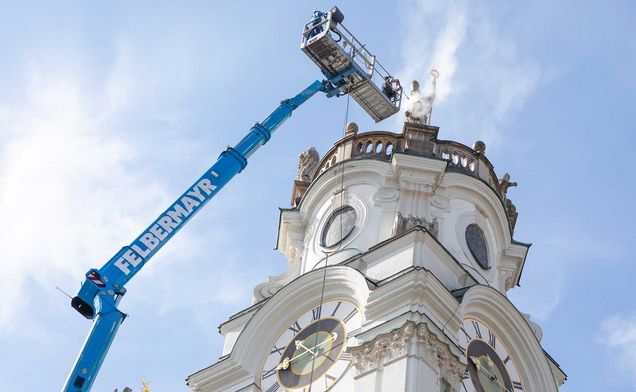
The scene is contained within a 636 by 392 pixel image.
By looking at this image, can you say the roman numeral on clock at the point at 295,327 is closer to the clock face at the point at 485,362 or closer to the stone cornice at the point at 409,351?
the stone cornice at the point at 409,351

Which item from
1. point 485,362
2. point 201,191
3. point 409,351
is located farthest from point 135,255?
point 485,362

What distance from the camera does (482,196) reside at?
28938 millimetres

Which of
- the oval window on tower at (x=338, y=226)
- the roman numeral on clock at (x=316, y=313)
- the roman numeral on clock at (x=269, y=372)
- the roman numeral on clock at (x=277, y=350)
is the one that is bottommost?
the roman numeral on clock at (x=269, y=372)

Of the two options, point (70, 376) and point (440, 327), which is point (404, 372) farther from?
point (70, 376)

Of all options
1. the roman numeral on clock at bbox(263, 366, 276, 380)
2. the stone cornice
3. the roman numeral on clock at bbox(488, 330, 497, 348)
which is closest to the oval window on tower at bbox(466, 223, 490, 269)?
the roman numeral on clock at bbox(488, 330, 497, 348)

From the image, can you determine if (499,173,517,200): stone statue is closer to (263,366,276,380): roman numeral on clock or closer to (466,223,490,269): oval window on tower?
(466,223,490,269): oval window on tower

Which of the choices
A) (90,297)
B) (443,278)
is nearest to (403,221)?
(443,278)

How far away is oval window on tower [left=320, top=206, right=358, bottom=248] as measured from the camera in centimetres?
2806

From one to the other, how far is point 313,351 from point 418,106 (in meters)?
7.31

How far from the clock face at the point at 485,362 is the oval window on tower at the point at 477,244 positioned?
90.7 inches

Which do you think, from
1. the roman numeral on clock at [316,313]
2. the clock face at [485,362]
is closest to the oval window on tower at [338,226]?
the roman numeral on clock at [316,313]

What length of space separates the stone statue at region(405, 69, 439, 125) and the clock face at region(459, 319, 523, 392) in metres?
5.52

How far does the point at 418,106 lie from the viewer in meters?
30.6

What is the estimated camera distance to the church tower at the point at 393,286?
2445 cm
